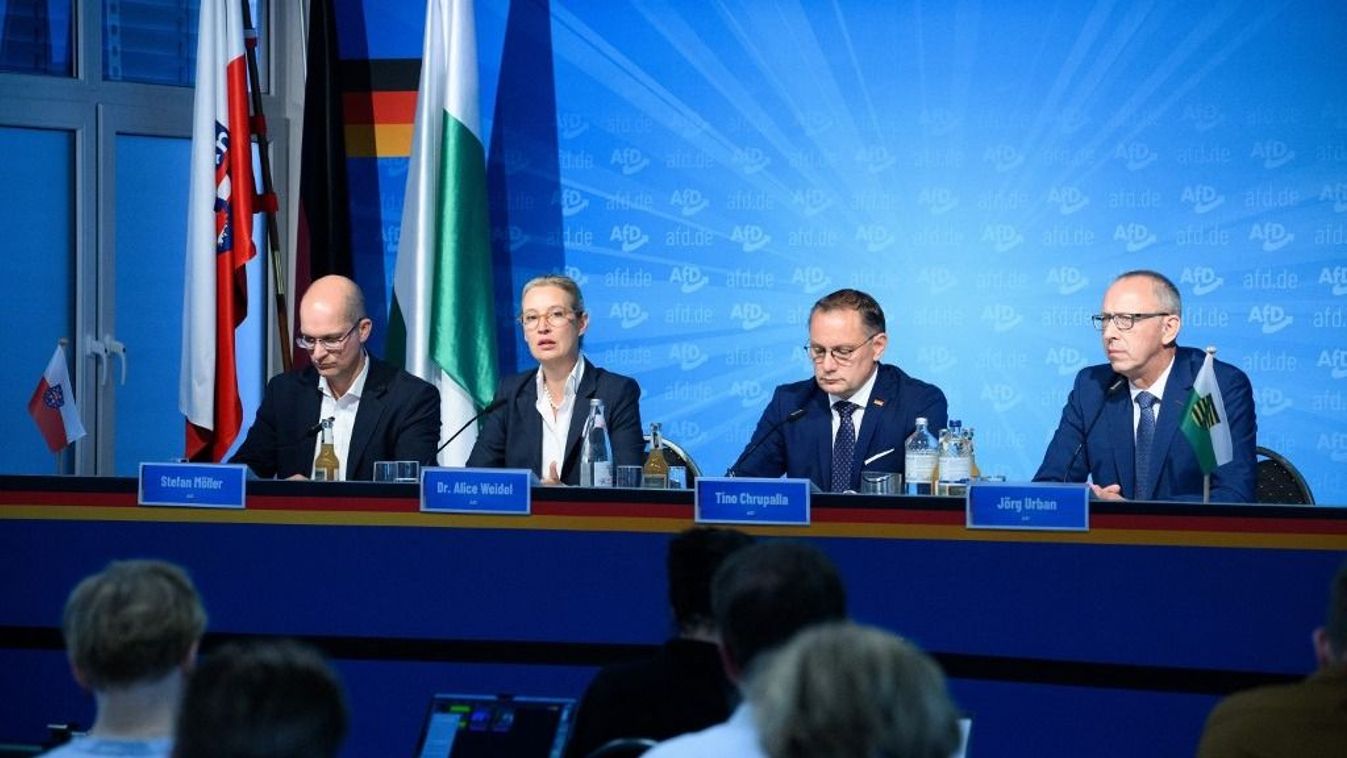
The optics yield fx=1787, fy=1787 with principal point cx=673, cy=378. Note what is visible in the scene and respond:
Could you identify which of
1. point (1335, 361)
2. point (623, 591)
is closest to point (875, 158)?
point (1335, 361)

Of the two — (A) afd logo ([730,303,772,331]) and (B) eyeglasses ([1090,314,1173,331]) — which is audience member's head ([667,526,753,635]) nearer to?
(B) eyeglasses ([1090,314,1173,331])

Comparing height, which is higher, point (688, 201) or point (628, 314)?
point (688, 201)

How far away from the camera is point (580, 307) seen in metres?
4.78

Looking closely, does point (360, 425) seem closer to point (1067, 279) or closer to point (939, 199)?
point (939, 199)

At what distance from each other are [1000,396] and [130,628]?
4420mm

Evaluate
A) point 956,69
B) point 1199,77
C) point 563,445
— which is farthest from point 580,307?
point 1199,77

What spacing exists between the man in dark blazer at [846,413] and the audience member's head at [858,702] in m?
3.02

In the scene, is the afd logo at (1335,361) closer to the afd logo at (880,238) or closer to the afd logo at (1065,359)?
the afd logo at (1065,359)

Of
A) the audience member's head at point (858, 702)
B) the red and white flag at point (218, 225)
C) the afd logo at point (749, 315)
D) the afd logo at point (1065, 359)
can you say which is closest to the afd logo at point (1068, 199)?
the afd logo at point (1065, 359)

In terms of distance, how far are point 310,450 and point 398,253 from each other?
4.79 ft

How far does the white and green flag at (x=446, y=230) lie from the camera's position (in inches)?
235

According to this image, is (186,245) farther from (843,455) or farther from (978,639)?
(978,639)

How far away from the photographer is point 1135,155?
5.83 metres

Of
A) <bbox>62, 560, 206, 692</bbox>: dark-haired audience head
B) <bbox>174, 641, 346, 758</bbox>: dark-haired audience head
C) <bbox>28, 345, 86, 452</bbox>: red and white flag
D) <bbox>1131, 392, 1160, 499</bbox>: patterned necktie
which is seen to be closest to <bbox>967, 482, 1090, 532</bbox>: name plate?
<bbox>1131, 392, 1160, 499</bbox>: patterned necktie
